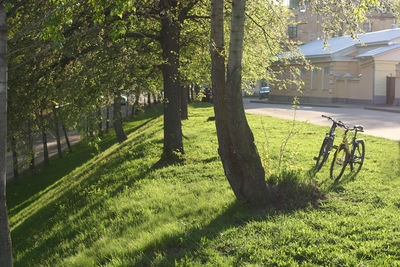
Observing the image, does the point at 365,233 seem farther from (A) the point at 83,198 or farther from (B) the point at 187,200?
(A) the point at 83,198

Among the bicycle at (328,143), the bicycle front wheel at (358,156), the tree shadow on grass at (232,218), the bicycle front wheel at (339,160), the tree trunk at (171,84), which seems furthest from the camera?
the tree trunk at (171,84)

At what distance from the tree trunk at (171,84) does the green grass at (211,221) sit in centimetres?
64

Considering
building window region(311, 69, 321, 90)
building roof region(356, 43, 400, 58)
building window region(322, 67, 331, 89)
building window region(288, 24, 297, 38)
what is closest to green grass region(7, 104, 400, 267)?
building roof region(356, 43, 400, 58)

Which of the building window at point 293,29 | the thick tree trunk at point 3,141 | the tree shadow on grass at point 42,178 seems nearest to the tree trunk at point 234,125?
the thick tree trunk at point 3,141

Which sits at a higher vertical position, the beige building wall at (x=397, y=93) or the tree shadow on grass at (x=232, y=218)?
the beige building wall at (x=397, y=93)

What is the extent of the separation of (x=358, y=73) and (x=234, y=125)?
1205 inches

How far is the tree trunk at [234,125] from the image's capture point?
6043 millimetres

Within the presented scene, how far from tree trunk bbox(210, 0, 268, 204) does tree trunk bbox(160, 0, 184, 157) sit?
4.47 m

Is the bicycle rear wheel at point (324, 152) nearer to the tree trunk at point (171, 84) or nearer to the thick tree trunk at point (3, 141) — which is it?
the tree trunk at point (171, 84)

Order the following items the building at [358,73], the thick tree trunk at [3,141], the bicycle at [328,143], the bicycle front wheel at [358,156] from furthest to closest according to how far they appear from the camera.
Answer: the building at [358,73] → the bicycle at [328,143] → the bicycle front wheel at [358,156] → the thick tree trunk at [3,141]

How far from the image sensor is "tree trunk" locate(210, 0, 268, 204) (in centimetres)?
604

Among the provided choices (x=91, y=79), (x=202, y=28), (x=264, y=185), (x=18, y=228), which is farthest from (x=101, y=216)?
(x=202, y=28)

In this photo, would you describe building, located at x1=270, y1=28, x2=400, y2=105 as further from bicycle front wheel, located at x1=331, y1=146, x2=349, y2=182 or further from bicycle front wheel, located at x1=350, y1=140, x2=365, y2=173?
→ bicycle front wheel, located at x1=331, y1=146, x2=349, y2=182

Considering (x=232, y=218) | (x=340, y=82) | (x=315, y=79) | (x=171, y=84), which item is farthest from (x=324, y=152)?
(x=315, y=79)
